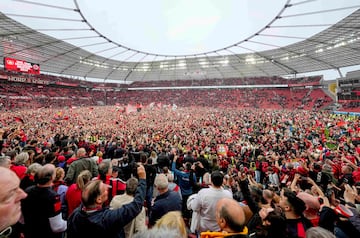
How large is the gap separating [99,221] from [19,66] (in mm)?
32588

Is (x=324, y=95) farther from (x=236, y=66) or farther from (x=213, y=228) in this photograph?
(x=213, y=228)

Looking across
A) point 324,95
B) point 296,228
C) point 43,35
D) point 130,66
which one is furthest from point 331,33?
point 130,66

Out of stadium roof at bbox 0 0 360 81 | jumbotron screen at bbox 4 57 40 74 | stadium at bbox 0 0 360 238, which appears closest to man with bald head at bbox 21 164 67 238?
stadium at bbox 0 0 360 238

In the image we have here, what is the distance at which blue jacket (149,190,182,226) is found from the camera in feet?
8.54

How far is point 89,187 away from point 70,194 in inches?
55.6

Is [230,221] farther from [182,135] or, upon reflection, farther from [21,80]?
[21,80]

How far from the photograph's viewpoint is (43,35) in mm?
21078

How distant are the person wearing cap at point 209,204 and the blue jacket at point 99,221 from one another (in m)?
1.16

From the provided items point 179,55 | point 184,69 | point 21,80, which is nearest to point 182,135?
point 179,55

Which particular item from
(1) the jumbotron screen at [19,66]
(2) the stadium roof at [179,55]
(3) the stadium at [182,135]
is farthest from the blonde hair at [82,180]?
(1) the jumbotron screen at [19,66]

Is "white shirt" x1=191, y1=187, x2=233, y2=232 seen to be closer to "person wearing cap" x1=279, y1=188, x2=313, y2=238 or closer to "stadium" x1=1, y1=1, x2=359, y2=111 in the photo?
"person wearing cap" x1=279, y1=188, x2=313, y2=238

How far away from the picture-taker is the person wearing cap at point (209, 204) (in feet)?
8.62

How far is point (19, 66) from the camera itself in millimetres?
23953

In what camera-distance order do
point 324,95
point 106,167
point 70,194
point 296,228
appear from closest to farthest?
1. point 296,228
2. point 70,194
3. point 106,167
4. point 324,95
